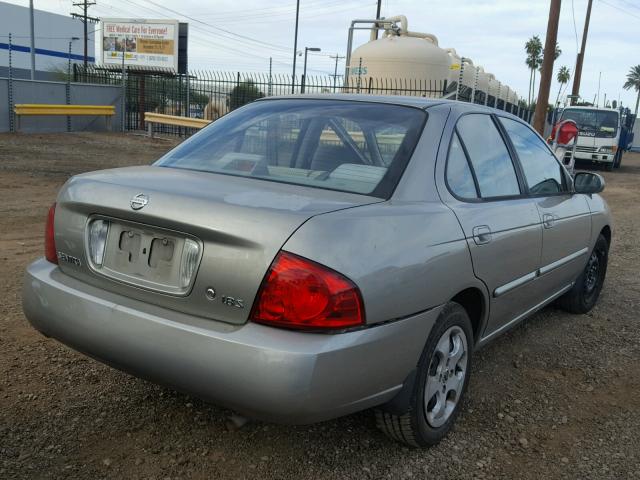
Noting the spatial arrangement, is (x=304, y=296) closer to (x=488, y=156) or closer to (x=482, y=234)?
(x=482, y=234)

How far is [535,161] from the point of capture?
13.1ft

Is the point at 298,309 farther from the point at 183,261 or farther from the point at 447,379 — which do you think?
the point at 447,379

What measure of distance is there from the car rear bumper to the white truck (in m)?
21.1

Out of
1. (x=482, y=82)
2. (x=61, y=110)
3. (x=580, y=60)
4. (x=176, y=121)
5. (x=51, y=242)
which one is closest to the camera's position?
(x=51, y=242)

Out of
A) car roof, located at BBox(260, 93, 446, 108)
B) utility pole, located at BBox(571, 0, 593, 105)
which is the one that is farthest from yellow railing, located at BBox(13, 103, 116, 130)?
utility pole, located at BBox(571, 0, 593, 105)

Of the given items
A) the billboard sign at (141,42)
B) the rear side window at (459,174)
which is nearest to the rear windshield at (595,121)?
the billboard sign at (141,42)

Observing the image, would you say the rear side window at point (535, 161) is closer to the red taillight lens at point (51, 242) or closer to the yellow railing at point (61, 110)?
the red taillight lens at point (51, 242)

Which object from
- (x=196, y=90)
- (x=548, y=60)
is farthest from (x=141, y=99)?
(x=548, y=60)

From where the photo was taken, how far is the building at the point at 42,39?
54.8 m

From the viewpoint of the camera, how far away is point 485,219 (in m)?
2.99

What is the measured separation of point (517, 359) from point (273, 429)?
6.12 ft

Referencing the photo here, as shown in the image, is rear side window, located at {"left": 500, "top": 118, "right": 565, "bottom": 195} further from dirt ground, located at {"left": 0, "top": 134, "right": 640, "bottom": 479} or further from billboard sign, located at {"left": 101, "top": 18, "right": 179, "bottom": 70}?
billboard sign, located at {"left": 101, "top": 18, "right": 179, "bottom": 70}

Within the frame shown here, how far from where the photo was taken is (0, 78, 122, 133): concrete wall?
16094 millimetres

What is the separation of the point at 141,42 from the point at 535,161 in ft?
105
